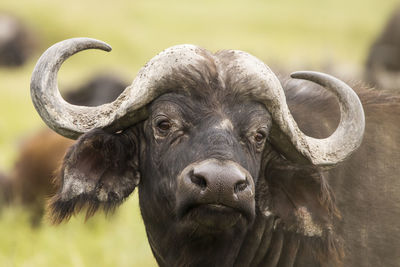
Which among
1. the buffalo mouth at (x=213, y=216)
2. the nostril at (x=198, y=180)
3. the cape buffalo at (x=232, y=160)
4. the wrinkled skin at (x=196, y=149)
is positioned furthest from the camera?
the cape buffalo at (x=232, y=160)

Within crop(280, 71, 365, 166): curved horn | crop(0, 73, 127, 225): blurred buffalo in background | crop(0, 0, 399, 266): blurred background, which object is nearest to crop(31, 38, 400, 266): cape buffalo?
crop(280, 71, 365, 166): curved horn

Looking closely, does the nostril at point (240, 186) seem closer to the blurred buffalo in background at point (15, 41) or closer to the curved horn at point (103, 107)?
the curved horn at point (103, 107)

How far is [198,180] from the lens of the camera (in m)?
3.67

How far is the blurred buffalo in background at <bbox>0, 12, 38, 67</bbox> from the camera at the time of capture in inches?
1140

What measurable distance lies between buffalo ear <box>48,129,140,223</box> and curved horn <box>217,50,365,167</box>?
810mm

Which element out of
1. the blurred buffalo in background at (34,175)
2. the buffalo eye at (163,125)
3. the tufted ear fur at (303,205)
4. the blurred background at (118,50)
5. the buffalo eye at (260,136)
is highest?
the buffalo eye at (163,125)

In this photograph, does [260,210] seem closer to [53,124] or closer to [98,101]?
[53,124]

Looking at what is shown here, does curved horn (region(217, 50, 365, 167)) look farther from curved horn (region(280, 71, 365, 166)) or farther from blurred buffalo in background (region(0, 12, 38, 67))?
blurred buffalo in background (region(0, 12, 38, 67))

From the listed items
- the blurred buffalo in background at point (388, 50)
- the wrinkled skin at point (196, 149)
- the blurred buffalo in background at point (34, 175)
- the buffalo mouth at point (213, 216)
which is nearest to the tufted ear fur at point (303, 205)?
the wrinkled skin at point (196, 149)

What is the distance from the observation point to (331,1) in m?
49.6

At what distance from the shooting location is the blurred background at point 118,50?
770cm

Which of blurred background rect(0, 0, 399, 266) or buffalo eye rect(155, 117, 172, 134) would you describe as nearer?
buffalo eye rect(155, 117, 172, 134)

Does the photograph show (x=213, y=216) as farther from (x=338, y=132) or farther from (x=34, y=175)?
(x=34, y=175)

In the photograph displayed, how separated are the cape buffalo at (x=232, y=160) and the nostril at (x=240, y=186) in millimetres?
24
